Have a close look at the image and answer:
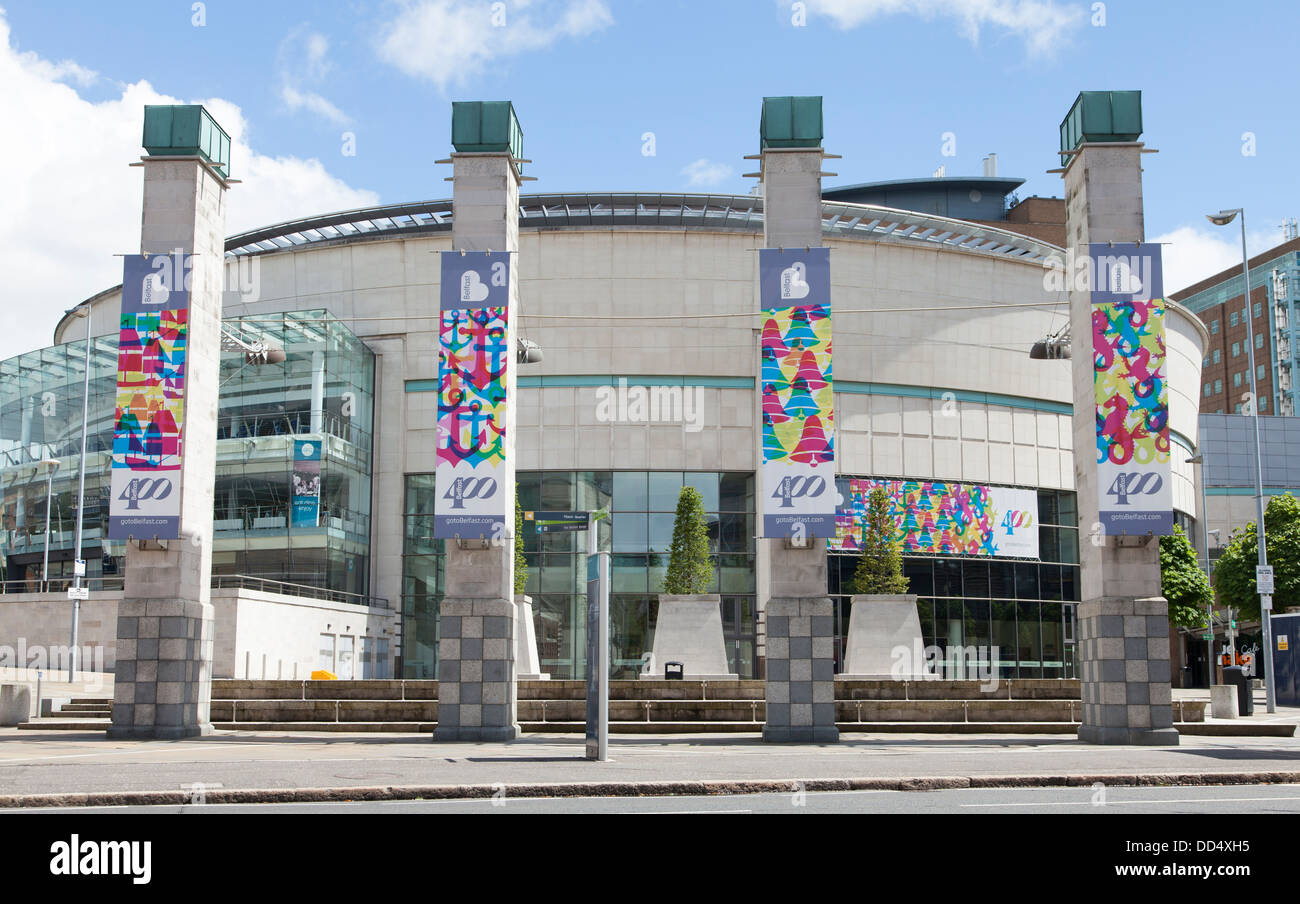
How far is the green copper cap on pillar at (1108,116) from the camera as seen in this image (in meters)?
23.0

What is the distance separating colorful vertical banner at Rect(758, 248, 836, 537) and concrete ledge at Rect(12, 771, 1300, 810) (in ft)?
29.5

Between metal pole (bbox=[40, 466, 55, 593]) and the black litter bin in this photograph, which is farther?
metal pole (bbox=[40, 466, 55, 593])

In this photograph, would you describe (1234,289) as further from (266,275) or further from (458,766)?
(458,766)

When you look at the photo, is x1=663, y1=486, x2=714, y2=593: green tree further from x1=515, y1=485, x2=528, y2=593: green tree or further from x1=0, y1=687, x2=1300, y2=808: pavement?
x1=0, y1=687, x2=1300, y2=808: pavement

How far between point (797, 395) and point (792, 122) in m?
5.61

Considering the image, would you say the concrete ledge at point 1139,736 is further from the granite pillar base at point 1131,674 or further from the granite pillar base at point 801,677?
the granite pillar base at point 801,677

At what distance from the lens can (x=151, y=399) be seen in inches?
933

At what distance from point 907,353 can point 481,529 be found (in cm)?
2786

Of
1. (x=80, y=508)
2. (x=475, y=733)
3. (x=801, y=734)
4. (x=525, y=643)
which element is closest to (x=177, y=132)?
(x=475, y=733)

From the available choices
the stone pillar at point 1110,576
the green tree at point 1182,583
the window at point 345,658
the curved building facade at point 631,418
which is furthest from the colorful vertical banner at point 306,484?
the green tree at point 1182,583

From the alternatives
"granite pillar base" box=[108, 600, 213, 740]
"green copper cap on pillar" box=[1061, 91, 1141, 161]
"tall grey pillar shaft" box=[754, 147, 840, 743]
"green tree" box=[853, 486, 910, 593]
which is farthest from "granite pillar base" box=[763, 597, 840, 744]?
"green tree" box=[853, 486, 910, 593]

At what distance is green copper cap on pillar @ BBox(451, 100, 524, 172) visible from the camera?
934 inches
